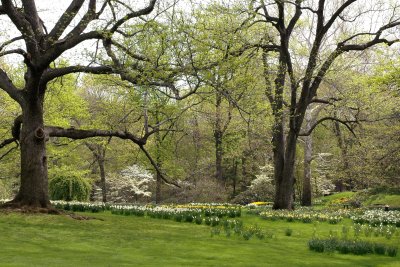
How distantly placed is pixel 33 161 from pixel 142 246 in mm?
6937

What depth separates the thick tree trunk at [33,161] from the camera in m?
14.5

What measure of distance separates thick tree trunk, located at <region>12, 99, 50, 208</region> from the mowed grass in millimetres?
1323

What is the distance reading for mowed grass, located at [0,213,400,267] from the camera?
7.57m

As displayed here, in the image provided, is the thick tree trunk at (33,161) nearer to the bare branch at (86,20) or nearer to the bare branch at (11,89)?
the bare branch at (11,89)

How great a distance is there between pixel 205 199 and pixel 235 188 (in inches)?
471

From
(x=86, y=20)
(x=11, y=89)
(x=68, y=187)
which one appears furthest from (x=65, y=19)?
(x=68, y=187)

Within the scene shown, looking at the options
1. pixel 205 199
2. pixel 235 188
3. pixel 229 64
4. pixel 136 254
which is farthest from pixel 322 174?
pixel 136 254

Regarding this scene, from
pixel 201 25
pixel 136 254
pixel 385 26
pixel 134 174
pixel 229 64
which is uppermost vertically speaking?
pixel 385 26

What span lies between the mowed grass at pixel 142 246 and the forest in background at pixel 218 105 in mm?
4472

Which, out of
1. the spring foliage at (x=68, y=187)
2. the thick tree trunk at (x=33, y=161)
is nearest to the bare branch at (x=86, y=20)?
the thick tree trunk at (x=33, y=161)

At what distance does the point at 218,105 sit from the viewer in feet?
104

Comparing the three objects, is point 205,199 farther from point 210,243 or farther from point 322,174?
point 210,243

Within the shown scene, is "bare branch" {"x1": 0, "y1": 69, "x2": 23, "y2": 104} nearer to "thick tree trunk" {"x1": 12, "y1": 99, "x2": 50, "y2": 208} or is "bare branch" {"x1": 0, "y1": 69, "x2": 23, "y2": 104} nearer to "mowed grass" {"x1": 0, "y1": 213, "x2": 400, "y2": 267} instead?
"thick tree trunk" {"x1": 12, "y1": 99, "x2": 50, "y2": 208}

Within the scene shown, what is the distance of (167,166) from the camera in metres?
35.0
